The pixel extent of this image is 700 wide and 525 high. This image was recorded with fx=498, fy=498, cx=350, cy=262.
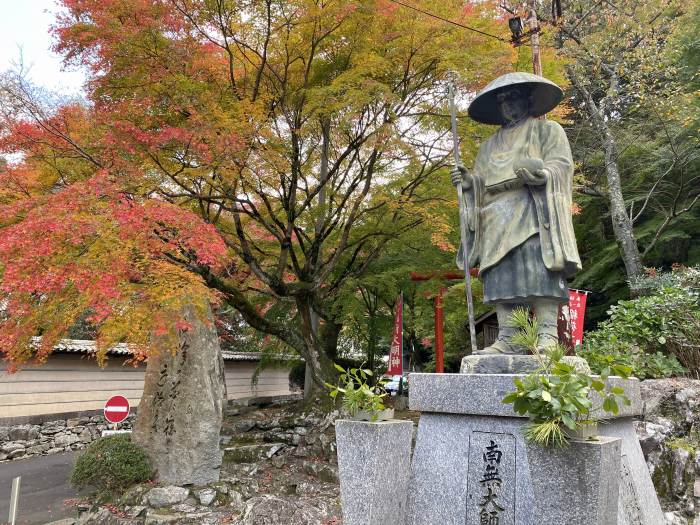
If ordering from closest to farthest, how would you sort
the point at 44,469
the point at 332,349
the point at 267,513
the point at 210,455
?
1. the point at 267,513
2. the point at 210,455
3. the point at 44,469
4. the point at 332,349

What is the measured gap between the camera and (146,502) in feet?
25.6

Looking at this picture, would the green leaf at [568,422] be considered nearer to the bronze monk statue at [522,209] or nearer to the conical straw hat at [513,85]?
the bronze monk statue at [522,209]

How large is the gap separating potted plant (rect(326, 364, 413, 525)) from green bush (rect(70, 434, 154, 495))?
5.83 metres

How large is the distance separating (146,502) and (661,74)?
16314 millimetres

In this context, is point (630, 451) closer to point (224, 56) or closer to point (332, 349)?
point (224, 56)

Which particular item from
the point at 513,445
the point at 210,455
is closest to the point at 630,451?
the point at 513,445

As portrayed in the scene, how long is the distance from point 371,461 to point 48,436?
12.7 meters

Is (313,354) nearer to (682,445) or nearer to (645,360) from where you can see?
(645,360)

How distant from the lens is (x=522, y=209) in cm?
466

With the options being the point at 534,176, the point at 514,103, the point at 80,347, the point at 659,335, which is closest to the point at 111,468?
the point at 80,347

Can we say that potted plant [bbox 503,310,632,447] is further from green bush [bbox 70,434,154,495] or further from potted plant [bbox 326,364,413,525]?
green bush [bbox 70,434,154,495]

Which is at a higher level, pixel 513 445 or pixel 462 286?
pixel 462 286

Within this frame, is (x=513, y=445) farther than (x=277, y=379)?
No

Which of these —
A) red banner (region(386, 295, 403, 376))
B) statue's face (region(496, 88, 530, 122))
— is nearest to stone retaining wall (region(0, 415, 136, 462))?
red banner (region(386, 295, 403, 376))
